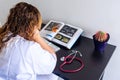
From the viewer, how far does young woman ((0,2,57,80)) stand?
1128 mm

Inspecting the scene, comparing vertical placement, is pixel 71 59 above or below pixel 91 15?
below

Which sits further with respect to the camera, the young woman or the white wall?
the white wall

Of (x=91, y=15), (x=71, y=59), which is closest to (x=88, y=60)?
(x=71, y=59)

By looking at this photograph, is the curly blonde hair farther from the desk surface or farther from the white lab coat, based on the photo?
the desk surface

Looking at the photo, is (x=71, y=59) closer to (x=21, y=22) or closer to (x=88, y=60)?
(x=88, y=60)

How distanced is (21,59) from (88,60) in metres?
0.45

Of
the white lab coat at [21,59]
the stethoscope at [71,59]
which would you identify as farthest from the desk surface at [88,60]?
the white lab coat at [21,59]

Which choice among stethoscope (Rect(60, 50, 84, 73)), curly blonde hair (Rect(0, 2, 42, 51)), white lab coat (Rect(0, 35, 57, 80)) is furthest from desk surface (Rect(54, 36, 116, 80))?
curly blonde hair (Rect(0, 2, 42, 51))

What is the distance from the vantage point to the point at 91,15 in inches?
60.9

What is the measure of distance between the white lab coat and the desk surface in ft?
0.51

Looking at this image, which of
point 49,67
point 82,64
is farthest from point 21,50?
point 82,64

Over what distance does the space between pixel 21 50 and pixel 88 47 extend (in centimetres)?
55

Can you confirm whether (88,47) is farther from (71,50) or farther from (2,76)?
(2,76)

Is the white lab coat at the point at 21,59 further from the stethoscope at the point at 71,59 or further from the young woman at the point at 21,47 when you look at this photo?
the stethoscope at the point at 71,59
